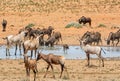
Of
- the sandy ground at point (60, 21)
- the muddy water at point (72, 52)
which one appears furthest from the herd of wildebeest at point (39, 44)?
the sandy ground at point (60, 21)

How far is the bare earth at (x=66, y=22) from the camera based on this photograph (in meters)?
20.2

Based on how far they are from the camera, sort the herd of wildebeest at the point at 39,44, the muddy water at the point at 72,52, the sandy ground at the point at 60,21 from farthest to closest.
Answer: the sandy ground at the point at 60,21, the muddy water at the point at 72,52, the herd of wildebeest at the point at 39,44

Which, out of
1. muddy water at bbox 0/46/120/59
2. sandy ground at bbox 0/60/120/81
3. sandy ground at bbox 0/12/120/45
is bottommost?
sandy ground at bbox 0/12/120/45

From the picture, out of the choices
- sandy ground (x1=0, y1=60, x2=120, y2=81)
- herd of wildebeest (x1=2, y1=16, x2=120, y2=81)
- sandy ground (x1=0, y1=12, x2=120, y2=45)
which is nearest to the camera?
herd of wildebeest (x1=2, y1=16, x2=120, y2=81)

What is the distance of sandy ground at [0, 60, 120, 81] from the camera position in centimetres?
1884

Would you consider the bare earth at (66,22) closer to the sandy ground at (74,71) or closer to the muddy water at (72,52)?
the sandy ground at (74,71)

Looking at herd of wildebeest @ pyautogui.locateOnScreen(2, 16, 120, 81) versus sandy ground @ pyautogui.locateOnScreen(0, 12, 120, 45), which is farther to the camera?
sandy ground @ pyautogui.locateOnScreen(0, 12, 120, 45)

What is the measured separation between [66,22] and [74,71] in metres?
28.6

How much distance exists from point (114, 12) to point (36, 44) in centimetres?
3363

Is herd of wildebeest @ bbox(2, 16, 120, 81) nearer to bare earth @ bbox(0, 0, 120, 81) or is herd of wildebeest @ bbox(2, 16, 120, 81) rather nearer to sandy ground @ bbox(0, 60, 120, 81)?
sandy ground @ bbox(0, 60, 120, 81)

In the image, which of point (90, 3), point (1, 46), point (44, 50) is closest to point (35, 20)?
point (90, 3)

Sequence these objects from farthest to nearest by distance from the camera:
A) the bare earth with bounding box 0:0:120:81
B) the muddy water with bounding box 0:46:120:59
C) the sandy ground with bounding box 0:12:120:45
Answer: the sandy ground with bounding box 0:12:120:45 < the muddy water with bounding box 0:46:120:59 < the bare earth with bounding box 0:0:120:81

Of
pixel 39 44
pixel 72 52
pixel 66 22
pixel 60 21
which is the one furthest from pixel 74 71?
pixel 60 21

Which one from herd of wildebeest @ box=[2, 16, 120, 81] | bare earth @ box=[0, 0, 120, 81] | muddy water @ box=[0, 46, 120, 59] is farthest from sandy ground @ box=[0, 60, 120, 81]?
muddy water @ box=[0, 46, 120, 59]
